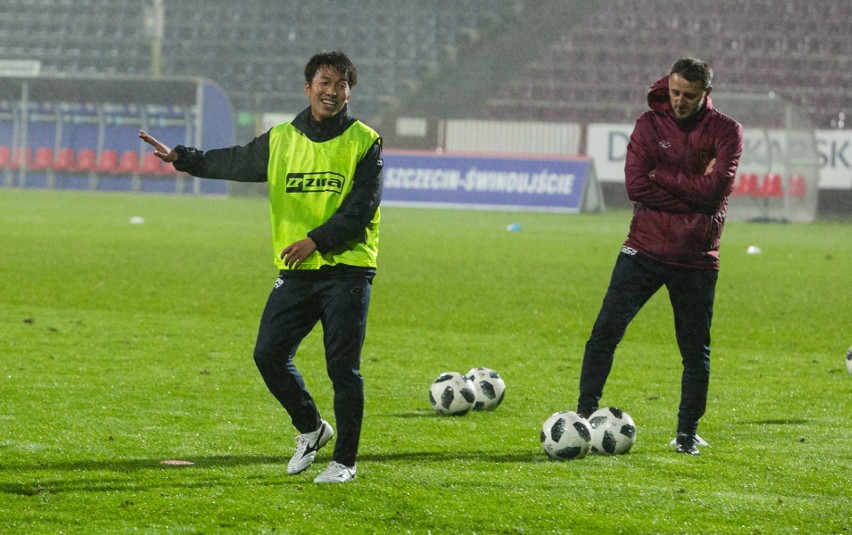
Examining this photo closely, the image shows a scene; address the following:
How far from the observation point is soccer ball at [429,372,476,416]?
279 inches

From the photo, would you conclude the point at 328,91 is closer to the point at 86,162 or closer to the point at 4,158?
the point at 86,162

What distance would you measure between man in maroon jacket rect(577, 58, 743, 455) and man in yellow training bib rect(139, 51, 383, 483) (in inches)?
52.6

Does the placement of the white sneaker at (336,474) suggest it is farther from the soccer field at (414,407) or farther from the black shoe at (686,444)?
the black shoe at (686,444)

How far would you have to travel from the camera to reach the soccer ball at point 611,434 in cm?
604

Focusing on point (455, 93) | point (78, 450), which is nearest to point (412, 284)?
point (78, 450)

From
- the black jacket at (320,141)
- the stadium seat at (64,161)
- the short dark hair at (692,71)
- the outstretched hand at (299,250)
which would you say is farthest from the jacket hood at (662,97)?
the stadium seat at (64,161)

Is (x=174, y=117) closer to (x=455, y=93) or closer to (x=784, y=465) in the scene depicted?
(x=455, y=93)

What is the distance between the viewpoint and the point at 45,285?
13.6m

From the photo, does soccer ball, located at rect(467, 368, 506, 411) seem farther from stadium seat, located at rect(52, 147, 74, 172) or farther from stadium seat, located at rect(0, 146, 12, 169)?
stadium seat, located at rect(0, 146, 12, 169)

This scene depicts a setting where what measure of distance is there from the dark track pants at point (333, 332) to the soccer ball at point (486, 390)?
1.92m

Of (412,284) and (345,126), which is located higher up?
(345,126)

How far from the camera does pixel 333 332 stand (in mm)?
5305

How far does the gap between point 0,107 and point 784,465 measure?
130 ft

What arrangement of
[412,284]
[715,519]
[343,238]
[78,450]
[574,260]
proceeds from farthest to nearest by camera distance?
[574,260] < [412,284] < [78,450] < [343,238] < [715,519]
